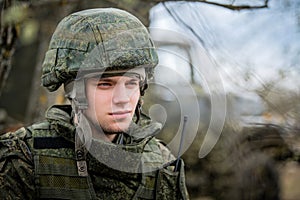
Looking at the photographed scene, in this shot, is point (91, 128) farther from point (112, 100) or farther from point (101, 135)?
point (112, 100)

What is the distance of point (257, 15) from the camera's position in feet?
12.5

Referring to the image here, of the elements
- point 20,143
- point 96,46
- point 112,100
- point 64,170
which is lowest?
point 64,170

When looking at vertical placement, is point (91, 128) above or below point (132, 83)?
below

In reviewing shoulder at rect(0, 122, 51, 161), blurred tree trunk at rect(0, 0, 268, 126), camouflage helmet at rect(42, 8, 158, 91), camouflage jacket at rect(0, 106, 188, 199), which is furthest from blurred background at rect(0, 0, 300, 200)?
shoulder at rect(0, 122, 51, 161)

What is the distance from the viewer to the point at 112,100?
276 cm

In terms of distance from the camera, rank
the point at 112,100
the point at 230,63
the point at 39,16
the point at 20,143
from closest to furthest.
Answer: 1. the point at 112,100
2. the point at 20,143
3. the point at 230,63
4. the point at 39,16

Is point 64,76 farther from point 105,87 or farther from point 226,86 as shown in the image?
point 226,86

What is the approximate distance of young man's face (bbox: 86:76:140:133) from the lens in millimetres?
2768

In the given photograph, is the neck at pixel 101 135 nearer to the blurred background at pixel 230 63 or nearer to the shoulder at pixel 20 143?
the shoulder at pixel 20 143

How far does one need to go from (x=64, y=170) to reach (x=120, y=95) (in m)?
0.43

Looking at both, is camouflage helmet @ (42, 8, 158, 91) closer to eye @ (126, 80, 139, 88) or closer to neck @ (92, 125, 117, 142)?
eye @ (126, 80, 139, 88)

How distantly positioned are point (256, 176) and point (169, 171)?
6.45 ft

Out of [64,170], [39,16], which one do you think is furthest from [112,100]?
[39,16]

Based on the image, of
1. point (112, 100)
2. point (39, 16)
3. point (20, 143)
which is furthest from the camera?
point (39, 16)
